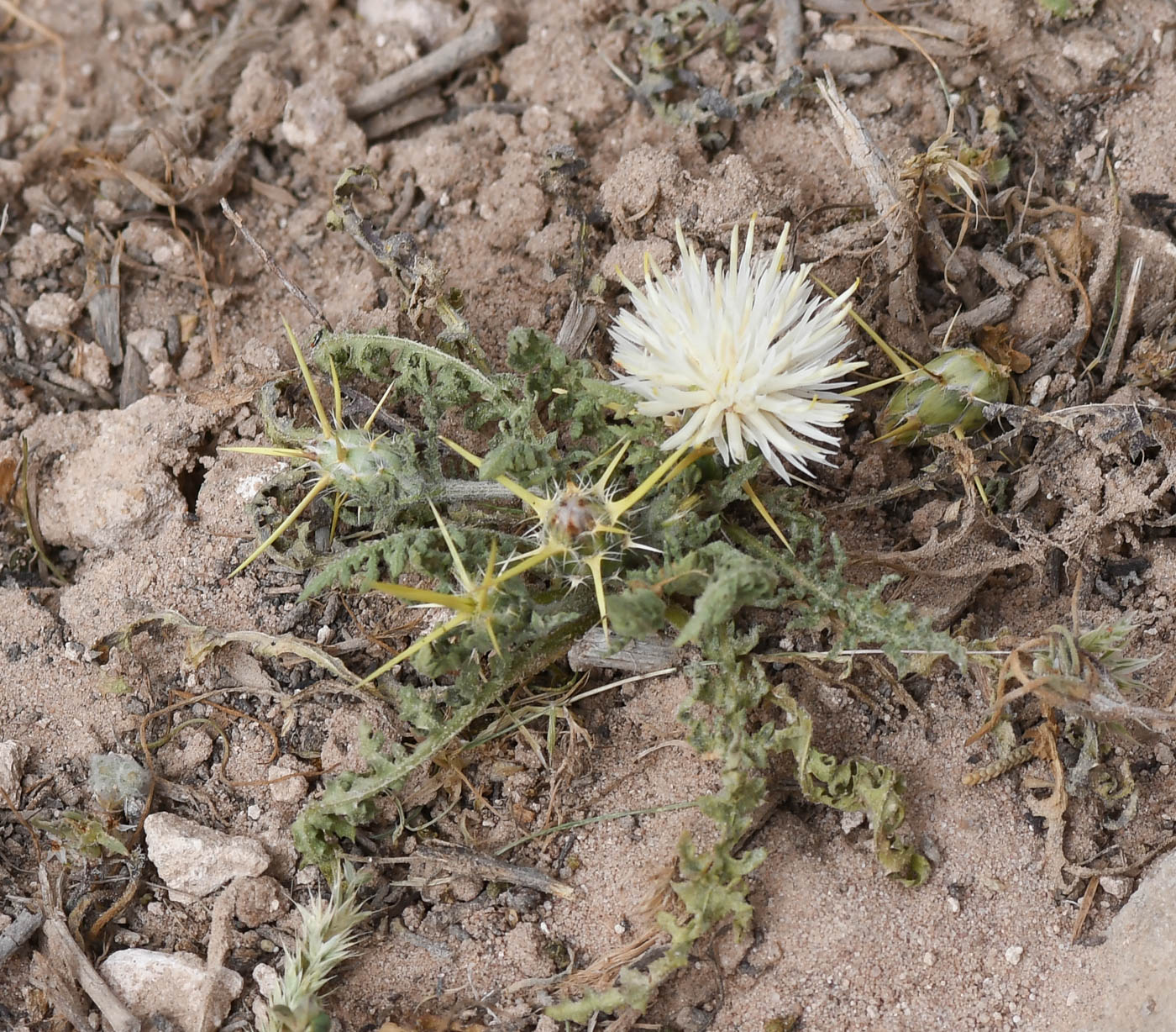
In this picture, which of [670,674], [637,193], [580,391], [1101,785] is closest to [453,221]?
[637,193]

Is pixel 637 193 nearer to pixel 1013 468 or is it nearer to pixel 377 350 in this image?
pixel 377 350

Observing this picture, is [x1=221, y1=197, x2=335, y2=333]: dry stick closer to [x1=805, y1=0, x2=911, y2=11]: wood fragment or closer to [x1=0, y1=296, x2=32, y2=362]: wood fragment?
[x1=0, y1=296, x2=32, y2=362]: wood fragment

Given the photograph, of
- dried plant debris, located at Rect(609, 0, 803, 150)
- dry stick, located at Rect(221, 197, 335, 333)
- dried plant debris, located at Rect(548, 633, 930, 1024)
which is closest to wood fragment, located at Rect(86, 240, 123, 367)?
dry stick, located at Rect(221, 197, 335, 333)

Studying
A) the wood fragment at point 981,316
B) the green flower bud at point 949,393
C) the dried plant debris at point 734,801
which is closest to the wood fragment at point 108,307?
the dried plant debris at point 734,801

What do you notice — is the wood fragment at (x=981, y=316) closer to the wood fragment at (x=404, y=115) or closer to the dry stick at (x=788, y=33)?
→ the dry stick at (x=788, y=33)

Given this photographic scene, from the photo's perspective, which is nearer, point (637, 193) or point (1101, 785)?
point (1101, 785)

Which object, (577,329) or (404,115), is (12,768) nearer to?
(577,329)

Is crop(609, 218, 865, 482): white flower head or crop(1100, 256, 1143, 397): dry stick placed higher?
crop(609, 218, 865, 482): white flower head
